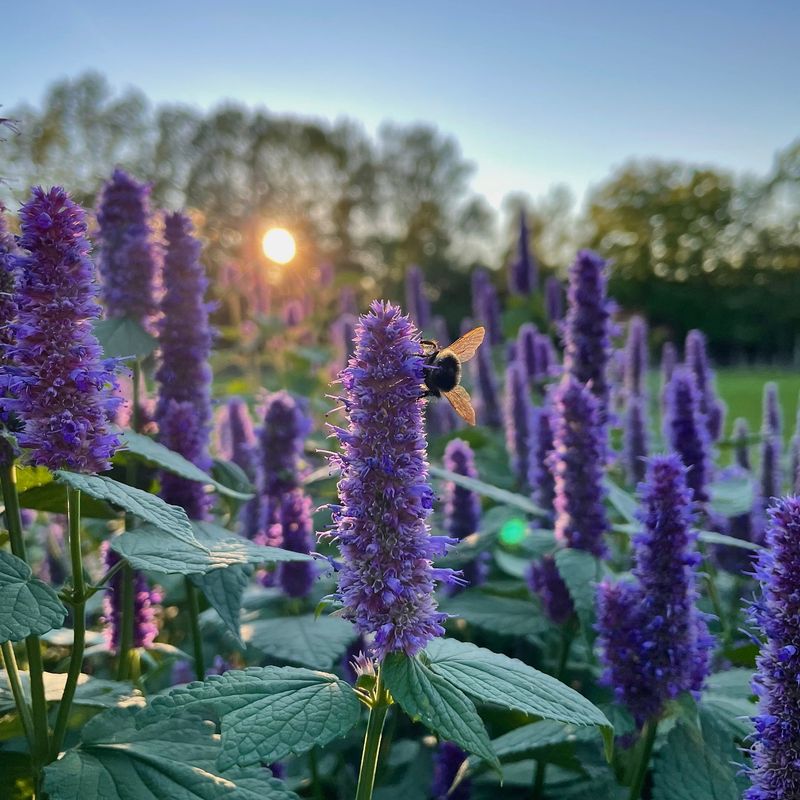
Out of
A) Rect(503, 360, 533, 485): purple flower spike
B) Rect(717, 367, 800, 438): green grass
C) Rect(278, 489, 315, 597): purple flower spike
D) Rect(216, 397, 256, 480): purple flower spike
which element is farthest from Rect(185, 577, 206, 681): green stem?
Rect(717, 367, 800, 438): green grass

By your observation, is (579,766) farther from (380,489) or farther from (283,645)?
(380,489)

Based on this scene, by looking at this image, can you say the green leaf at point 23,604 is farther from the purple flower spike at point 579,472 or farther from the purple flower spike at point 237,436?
the purple flower spike at point 237,436

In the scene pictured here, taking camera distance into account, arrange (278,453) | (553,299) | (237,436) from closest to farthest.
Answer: (278,453), (237,436), (553,299)

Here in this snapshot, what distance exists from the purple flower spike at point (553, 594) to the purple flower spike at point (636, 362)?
12.5ft

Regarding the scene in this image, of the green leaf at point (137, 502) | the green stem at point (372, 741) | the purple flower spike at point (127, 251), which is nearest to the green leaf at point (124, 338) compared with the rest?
the purple flower spike at point (127, 251)

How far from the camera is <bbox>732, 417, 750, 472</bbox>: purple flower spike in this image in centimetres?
587

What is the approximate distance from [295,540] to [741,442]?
4.11 m

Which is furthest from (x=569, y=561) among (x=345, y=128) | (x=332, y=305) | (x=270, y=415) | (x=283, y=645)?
(x=345, y=128)

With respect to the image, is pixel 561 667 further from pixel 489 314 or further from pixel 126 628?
pixel 489 314

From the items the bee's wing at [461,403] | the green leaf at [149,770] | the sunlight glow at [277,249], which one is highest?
the sunlight glow at [277,249]

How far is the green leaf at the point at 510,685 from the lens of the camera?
1.38 m

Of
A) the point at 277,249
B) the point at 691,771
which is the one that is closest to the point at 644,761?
the point at 691,771

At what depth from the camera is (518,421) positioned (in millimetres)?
5430

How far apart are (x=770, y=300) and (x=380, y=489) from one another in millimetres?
36735
